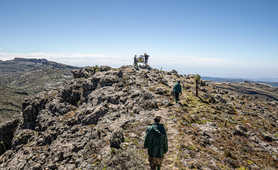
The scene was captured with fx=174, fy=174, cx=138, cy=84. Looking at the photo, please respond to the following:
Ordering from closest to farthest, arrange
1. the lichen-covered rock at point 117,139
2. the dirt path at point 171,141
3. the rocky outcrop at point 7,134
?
the dirt path at point 171,141 → the lichen-covered rock at point 117,139 → the rocky outcrop at point 7,134

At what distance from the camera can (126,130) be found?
23.0 meters

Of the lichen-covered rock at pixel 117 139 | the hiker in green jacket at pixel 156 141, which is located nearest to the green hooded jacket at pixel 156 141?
the hiker in green jacket at pixel 156 141

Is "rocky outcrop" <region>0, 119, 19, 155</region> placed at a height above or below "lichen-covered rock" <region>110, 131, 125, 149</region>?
below

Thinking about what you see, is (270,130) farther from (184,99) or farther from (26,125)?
(26,125)

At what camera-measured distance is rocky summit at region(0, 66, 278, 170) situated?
18.1 metres

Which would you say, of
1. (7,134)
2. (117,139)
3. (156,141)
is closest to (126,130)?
(117,139)

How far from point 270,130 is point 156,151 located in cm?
2277

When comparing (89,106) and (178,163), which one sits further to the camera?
(89,106)

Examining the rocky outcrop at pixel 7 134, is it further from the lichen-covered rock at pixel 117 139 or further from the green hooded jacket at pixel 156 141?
the green hooded jacket at pixel 156 141

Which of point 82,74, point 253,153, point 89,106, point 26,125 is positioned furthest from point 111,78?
point 253,153

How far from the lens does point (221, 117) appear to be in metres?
27.2

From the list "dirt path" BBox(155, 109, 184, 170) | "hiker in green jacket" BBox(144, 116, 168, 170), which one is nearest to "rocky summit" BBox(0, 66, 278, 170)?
Result: "dirt path" BBox(155, 109, 184, 170)

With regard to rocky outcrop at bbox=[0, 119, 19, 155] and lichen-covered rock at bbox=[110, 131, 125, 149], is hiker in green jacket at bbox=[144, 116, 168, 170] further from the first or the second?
rocky outcrop at bbox=[0, 119, 19, 155]

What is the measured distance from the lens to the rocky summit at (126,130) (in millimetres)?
18078
